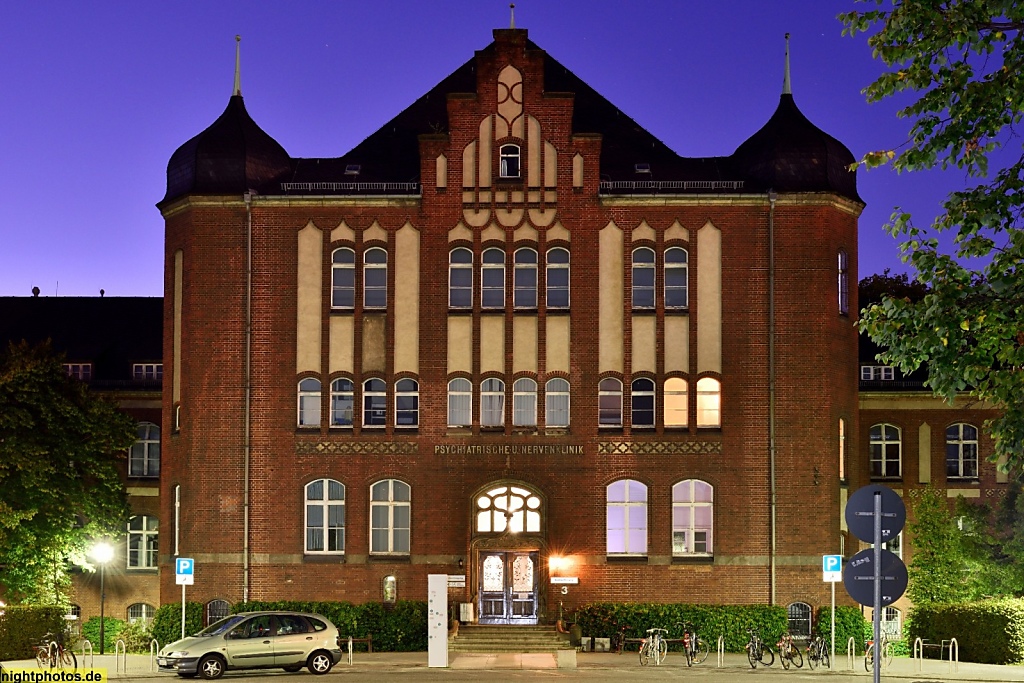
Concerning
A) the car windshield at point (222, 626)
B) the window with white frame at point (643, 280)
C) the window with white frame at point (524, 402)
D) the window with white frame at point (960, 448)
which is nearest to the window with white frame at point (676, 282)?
the window with white frame at point (643, 280)

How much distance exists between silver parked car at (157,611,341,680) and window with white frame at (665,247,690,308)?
51.9 feet

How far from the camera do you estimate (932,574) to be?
51.2 meters

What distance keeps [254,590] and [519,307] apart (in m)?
A: 11.7

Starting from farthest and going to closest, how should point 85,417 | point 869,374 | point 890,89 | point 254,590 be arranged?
1. point 869,374
2. point 85,417
3. point 254,590
4. point 890,89

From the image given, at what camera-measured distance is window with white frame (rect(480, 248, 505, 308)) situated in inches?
1870

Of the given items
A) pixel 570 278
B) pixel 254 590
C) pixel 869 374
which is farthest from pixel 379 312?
pixel 869 374

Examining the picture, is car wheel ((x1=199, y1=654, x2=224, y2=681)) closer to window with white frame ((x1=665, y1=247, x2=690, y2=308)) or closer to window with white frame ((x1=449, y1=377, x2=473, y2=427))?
window with white frame ((x1=449, y1=377, x2=473, y2=427))

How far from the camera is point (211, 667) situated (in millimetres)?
35812

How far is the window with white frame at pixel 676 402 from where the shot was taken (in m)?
47.1

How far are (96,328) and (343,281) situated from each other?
51.6 ft

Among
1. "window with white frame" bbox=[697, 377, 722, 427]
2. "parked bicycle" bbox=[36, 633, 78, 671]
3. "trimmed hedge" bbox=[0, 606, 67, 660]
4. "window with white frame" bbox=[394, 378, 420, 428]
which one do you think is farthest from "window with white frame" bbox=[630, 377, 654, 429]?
"parked bicycle" bbox=[36, 633, 78, 671]

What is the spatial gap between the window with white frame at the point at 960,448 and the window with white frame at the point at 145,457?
27933mm

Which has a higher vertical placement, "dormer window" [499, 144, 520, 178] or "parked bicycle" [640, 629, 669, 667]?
"dormer window" [499, 144, 520, 178]

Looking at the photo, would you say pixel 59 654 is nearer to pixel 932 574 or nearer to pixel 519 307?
pixel 519 307
